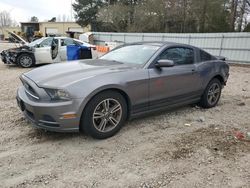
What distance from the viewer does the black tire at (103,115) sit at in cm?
353

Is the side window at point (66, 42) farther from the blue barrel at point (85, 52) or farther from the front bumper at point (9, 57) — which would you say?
the front bumper at point (9, 57)

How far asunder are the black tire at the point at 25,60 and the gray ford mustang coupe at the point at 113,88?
7301 mm

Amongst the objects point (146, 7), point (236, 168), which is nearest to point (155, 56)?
point (236, 168)

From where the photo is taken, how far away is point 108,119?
12.4ft

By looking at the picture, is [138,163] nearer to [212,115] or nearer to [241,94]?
[212,115]

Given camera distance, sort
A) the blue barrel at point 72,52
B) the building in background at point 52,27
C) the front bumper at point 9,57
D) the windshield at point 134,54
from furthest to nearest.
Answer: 1. the building in background at point 52,27
2. the front bumper at point 9,57
3. the blue barrel at point 72,52
4. the windshield at point 134,54

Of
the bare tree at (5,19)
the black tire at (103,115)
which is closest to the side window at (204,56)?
the black tire at (103,115)

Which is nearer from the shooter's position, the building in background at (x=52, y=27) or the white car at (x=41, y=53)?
the white car at (x=41, y=53)

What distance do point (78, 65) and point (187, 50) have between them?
88.4 inches

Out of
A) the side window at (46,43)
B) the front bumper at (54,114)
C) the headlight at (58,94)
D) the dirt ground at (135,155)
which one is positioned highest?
the side window at (46,43)

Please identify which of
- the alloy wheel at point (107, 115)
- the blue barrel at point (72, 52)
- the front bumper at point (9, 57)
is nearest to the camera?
the alloy wheel at point (107, 115)

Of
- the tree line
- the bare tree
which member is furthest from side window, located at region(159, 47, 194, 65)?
the bare tree

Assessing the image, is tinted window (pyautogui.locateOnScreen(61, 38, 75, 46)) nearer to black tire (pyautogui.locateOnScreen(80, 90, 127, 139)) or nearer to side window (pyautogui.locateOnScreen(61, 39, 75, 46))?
side window (pyautogui.locateOnScreen(61, 39, 75, 46))

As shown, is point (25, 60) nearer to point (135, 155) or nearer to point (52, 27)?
point (135, 155)
